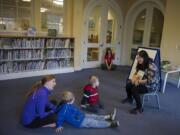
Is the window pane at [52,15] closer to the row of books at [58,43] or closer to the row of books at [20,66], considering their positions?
the row of books at [58,43]

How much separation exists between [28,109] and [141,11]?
19.7 ft

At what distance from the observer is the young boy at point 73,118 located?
9.75ft

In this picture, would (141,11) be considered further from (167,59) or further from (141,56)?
(141,56)

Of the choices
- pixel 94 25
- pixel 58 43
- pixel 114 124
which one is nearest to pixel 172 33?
pixel 94 25

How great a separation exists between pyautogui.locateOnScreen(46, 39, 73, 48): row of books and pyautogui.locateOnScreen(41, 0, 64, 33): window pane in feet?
1.48

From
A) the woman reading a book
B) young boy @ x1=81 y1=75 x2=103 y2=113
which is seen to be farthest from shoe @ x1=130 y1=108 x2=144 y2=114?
young boy @ x1=81 y1=75 x2=103 y2=113

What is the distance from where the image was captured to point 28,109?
9.32 feet

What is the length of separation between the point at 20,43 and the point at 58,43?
115cm

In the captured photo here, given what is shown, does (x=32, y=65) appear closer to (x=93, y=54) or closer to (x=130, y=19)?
(x=93, y=54)

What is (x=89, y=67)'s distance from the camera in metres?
7.26

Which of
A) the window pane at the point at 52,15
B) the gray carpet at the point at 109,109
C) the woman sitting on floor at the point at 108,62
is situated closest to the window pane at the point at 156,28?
the woman sitting on floor at the point at 108,62

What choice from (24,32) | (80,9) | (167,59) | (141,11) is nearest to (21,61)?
(24,32)

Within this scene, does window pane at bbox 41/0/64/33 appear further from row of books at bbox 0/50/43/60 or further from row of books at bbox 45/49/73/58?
row of books at bbox 0/50/43/60

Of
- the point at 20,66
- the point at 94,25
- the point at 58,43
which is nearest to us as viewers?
the point at 20,66
